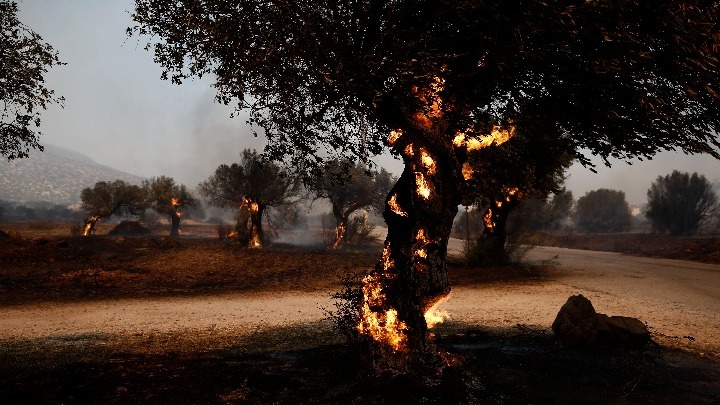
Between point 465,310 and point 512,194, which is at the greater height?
point 512,194

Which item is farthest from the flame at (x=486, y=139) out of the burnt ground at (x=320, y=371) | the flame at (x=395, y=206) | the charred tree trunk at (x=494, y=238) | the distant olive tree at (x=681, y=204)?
the distant olive tree at (x=681, y=204)

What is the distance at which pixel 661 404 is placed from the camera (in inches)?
279

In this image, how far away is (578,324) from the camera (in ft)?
33.8

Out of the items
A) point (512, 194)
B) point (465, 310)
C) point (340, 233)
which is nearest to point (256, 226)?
point (340, 233)

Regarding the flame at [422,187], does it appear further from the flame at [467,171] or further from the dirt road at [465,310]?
the dirt road at [465,310]

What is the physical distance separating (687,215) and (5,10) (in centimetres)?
7174

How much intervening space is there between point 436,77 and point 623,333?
736 centimetres

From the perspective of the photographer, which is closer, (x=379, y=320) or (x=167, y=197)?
(x=379, y=320)

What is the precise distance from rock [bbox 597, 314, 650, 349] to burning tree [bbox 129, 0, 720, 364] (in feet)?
13.7

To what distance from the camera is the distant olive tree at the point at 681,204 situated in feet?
190

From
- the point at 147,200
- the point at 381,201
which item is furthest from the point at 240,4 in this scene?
the point at 147,200

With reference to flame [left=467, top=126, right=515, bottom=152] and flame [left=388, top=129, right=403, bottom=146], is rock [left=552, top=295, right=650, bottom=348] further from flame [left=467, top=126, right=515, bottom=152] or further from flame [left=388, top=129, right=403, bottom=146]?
flame [left=388, top=129, right=403, bottom=146]

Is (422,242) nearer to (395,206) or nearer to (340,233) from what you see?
(395,206)

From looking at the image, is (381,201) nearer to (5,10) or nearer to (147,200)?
(147,200)
